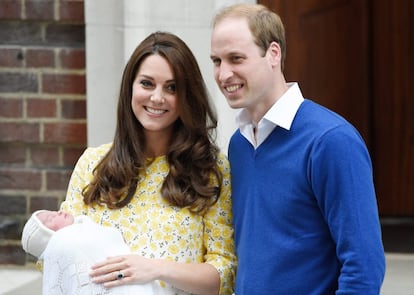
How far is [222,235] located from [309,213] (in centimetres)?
51

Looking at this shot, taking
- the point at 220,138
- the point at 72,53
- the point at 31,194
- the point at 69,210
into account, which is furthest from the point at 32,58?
the point at 69,210

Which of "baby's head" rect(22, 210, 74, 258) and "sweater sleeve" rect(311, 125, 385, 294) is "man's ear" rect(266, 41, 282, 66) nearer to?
"sweater sleeve" rect(311, 125, 385, 294)

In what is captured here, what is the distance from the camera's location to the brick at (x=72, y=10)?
4766 mm

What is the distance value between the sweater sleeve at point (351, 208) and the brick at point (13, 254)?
2.78 meters

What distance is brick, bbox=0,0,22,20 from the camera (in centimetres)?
480

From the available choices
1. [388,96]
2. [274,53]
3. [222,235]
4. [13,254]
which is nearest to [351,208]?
[274,53]

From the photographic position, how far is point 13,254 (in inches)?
195

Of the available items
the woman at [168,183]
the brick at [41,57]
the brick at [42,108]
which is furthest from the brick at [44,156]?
the woman at [168,183]

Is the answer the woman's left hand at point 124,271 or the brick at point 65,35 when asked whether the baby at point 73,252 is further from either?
the brick at point 65,35

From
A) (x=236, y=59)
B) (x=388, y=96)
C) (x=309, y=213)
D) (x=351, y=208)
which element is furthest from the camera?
(x=388, y=96)

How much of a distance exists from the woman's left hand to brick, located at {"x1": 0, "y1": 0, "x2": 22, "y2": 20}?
228 centimetres

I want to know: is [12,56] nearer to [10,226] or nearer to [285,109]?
[10,226]

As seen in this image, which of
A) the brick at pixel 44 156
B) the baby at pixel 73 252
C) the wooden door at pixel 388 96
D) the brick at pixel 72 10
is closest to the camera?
the baby at pixel 73 252

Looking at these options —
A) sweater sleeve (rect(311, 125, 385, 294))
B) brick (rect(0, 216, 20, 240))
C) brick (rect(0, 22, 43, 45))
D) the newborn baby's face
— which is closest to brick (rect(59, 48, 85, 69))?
brick (rect(0, 22, 43, 45))
